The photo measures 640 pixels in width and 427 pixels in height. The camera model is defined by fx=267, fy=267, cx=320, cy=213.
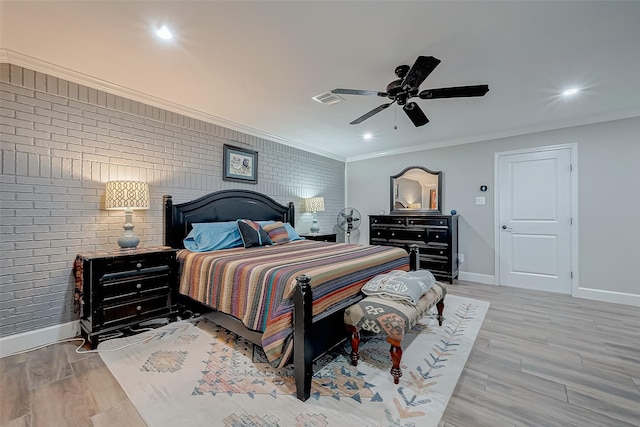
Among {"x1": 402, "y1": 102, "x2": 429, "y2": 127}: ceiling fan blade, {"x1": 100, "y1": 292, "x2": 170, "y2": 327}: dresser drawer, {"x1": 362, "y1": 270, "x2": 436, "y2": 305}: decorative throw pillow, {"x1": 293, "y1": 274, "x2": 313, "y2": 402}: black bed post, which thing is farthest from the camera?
{"x1": 402, "y1": 102, "x2": 429, "y2": 127}: ceiling fan blade

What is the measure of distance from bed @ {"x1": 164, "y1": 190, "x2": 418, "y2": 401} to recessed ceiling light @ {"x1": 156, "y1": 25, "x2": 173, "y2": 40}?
1765 millimetres

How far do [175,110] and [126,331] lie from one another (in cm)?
250

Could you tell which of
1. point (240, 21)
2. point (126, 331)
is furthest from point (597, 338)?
point (126, 331)

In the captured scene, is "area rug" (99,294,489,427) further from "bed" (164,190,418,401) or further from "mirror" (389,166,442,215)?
"mirror" (389,166,442,215)

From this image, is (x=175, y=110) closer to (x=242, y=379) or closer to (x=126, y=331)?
(x=126, y=331)

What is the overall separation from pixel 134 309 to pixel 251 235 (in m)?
1.34

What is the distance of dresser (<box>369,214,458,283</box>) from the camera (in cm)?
431

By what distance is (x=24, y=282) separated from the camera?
227cm

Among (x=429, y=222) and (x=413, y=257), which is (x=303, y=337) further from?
(x=429, y=222)

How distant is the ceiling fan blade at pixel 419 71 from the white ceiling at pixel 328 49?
24cm

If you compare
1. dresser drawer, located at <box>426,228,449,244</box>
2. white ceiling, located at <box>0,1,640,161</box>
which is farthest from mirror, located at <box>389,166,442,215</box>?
white ceiling, located at <box>0,1,640,161</box>

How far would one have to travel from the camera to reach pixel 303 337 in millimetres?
1619

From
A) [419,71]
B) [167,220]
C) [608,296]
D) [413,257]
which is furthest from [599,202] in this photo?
[167,220]

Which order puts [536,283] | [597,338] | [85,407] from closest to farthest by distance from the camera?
[85,407], [597,338], [536,283]
